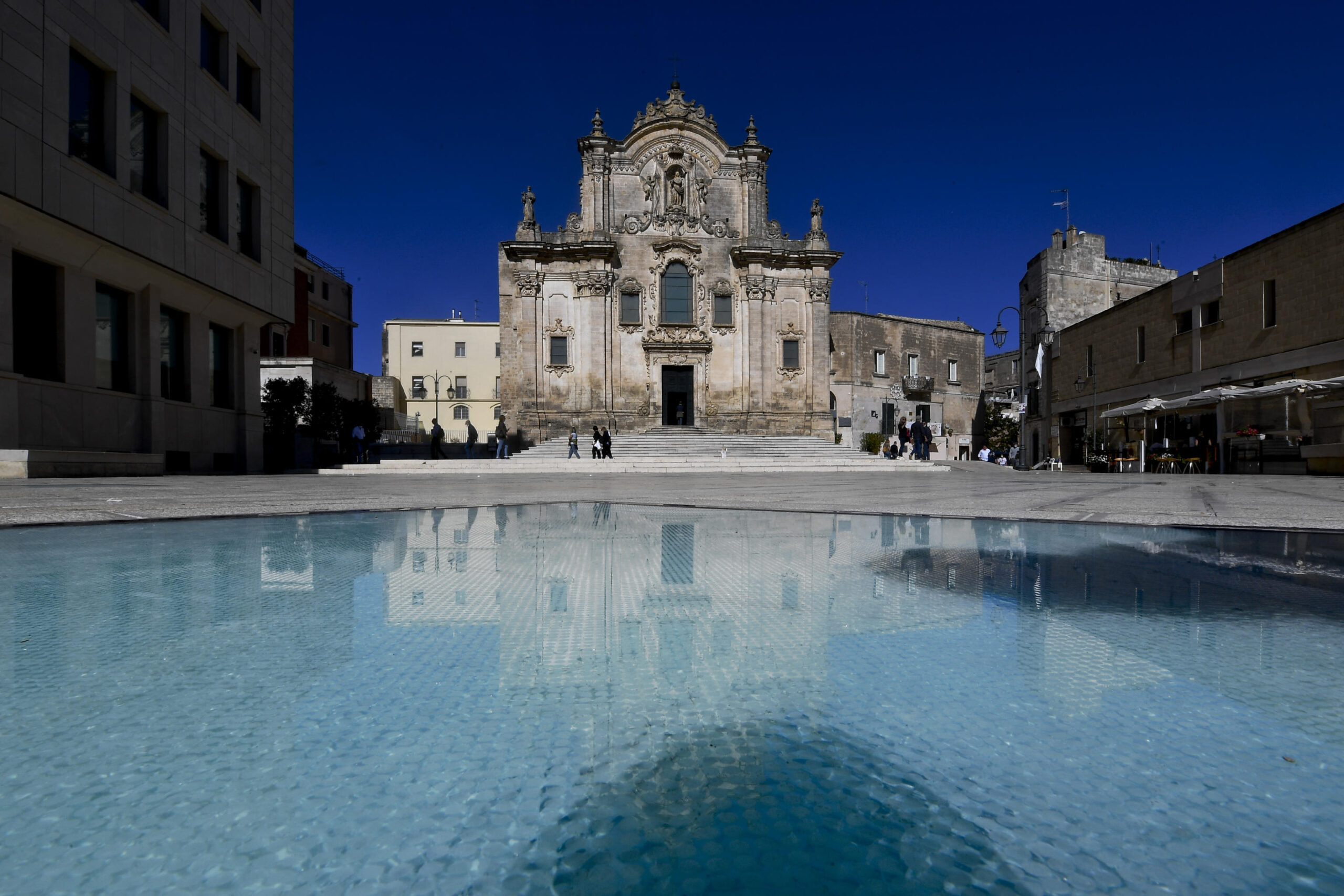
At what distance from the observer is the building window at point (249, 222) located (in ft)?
56.8

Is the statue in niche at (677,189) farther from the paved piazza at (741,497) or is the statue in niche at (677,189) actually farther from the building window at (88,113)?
the building window at (88,113)

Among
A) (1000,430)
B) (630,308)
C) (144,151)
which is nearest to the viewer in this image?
(144,151)

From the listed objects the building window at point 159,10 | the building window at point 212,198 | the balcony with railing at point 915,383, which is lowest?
the balcony with railing at point 915,383

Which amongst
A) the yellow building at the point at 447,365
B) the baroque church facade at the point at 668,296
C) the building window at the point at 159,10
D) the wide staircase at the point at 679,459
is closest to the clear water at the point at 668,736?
the building window at the point at 159,10

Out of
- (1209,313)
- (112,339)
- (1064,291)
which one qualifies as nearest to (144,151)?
(112,339)

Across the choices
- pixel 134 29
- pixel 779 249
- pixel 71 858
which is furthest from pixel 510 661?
pixel 779 249

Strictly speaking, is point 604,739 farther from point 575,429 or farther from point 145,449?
point 575,429

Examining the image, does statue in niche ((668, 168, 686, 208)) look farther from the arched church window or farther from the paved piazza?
the paved piazza

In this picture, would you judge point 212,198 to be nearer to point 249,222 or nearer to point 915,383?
point 249,222

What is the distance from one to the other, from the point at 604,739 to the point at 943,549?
3303 mm

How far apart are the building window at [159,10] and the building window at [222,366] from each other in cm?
→ 615

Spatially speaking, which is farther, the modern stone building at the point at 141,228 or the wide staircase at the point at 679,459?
the wide staircase at the point at 679,459

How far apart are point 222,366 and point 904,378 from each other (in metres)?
34.2

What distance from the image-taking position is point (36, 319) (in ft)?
39.8
